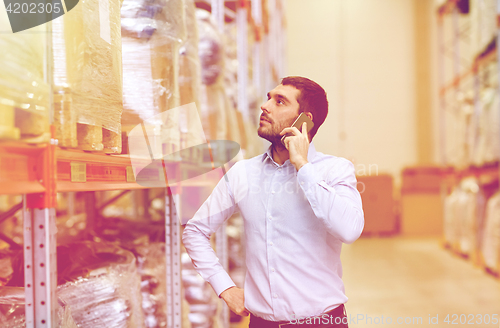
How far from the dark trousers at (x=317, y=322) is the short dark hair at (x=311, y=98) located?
660 mm

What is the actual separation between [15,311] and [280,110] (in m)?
1.17

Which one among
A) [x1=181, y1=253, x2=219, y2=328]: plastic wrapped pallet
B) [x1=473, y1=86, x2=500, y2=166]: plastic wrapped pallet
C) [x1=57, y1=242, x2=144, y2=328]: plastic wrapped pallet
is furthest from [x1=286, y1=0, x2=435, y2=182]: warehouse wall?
[x1=473, y1=86, x2=500, y2=166]: plastic wrapped pallet

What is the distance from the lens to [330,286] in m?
1.61

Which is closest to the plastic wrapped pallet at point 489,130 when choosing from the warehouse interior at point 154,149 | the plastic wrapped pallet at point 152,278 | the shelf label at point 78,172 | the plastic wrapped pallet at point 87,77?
the warehouse interior at point 154,149

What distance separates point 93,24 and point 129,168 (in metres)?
0.64

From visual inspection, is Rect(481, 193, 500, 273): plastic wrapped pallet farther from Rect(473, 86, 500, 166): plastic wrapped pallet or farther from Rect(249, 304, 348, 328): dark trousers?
Rect(249, 304, 348, 328): dark trousers

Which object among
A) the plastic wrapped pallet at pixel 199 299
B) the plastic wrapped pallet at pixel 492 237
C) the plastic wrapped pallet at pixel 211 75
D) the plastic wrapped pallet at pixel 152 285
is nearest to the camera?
the plastic wrapped pallet at pixel 152 285

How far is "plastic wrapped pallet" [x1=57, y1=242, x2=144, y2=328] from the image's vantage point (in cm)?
190

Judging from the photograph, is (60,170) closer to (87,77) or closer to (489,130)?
(87,77)

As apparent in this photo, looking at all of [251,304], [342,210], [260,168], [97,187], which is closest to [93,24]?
[97,187]

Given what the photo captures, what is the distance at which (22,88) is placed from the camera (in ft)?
3.52

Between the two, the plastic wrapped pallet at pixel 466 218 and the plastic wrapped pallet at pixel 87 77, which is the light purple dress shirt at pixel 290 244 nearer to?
the plastic wrapped pallet at pixel 87 77

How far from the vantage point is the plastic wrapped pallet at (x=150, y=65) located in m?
1.93

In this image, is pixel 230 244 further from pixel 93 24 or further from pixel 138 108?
pixel 93 24
